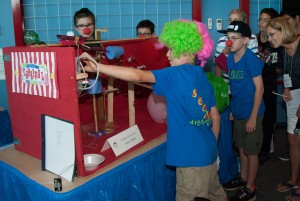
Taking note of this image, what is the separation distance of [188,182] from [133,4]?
2458mm

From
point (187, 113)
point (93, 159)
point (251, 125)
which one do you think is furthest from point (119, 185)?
point (251, 125)

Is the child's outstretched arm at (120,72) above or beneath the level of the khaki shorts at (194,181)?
above

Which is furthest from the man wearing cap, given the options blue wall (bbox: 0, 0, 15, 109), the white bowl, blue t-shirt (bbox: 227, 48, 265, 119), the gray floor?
blue wall (bbox: 0, 0, 15, 109)

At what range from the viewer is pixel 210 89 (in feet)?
4.98

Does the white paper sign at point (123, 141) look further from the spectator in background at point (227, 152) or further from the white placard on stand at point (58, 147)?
the spectator in background at point (227, 152)

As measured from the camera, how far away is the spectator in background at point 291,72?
209 centimetres

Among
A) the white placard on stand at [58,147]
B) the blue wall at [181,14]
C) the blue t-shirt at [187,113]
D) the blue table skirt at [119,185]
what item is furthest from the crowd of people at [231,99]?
the blue wall at [181,14]

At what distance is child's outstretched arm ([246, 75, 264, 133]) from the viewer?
1969 mm

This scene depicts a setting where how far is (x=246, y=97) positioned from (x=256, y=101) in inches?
3.4

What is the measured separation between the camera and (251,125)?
205cm

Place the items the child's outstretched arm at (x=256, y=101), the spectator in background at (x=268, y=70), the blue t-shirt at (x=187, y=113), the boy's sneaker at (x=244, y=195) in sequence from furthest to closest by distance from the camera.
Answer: the spectator in background at (x=268, y=70) < the boy's sneaker at (x=244, y=195) < the child's outstretched arm at (x=256, y=101) < the blue t-shirt at (x=187, y=113)

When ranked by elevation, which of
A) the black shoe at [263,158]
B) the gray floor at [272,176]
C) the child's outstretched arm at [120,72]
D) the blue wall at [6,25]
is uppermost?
the blue wall at [6,25]

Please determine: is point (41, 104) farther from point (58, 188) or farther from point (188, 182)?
point (188, 182)

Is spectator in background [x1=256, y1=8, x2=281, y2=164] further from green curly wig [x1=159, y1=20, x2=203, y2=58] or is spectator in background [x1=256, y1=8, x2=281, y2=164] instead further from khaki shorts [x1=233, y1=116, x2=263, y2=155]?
green curly wig [x1=159, y1=20, x2=203, y2=58]
